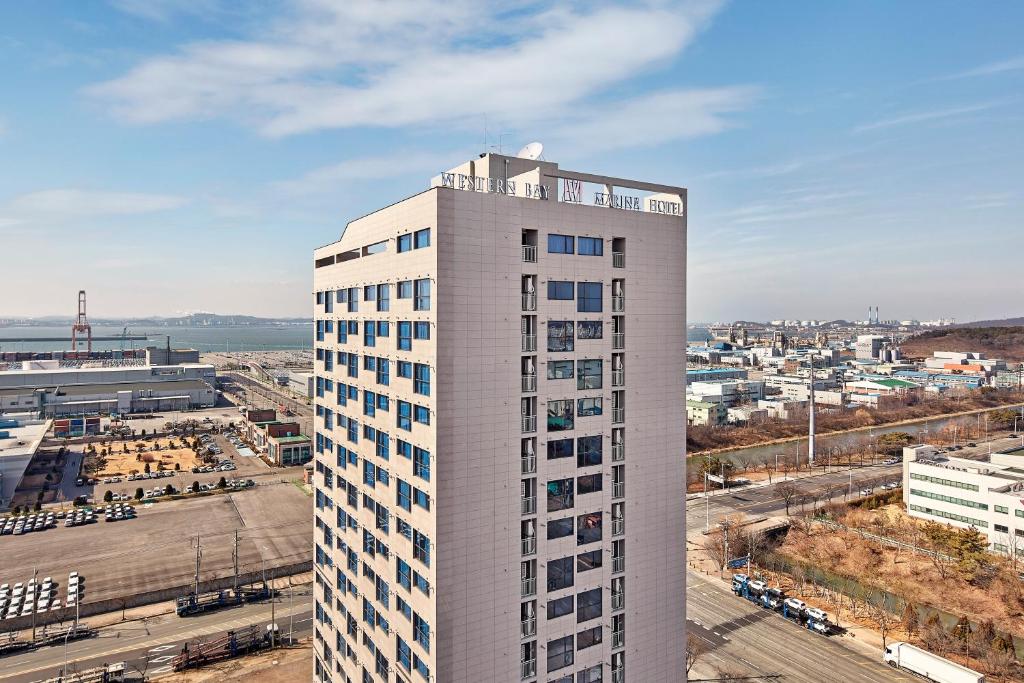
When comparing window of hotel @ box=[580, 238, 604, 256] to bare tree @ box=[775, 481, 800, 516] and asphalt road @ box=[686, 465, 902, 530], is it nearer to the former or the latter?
asphalt road @ box=[686, 465, 902, 530]

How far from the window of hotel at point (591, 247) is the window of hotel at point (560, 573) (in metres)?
11.3

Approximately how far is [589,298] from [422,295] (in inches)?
244

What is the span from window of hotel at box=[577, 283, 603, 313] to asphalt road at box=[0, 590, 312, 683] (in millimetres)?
38839

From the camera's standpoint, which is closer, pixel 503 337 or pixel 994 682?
pixel 503 337

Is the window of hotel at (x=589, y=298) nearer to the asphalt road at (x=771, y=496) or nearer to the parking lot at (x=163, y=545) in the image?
the parking lot at (x=163, y=545)

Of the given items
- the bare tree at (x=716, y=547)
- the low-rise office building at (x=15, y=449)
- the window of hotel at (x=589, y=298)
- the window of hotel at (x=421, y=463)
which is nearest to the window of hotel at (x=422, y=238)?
the window of hotel at (x=589, y=298)

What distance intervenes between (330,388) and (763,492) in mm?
73989

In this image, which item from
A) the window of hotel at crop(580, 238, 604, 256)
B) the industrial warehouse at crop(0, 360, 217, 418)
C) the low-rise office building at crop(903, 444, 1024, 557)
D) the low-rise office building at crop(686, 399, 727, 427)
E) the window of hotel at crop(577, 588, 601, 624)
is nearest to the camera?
the window of hotel at crop(580, 238, 604, 256)

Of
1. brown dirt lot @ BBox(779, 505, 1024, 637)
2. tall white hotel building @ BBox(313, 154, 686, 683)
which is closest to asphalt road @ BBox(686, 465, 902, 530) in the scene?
brown dirt lot @ BBox(779, 505, 1024, 637)

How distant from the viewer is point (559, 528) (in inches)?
874

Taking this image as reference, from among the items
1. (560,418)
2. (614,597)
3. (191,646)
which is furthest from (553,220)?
(191,646)

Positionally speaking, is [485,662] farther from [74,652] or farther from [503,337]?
[74,652]

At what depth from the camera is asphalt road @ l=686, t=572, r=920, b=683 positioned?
41594mm

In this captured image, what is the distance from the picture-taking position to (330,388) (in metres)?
31.1
